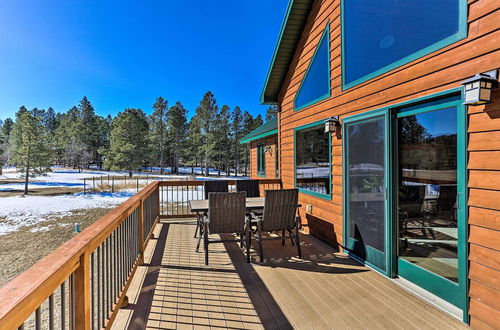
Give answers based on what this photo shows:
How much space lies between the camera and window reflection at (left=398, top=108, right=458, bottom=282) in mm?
2332

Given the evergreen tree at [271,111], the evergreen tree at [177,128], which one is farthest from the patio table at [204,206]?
the evergreen tree at [177,128]

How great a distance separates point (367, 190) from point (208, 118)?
88.9 ft

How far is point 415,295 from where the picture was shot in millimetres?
2617

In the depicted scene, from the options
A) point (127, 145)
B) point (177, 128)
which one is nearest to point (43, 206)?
point (127, 145)

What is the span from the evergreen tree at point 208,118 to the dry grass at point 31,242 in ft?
56.3

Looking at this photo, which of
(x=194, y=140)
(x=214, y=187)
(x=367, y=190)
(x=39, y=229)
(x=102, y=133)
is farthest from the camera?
(x=102, y=133)

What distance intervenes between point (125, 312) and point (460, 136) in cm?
322

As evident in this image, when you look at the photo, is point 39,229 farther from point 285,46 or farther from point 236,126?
point 236,126

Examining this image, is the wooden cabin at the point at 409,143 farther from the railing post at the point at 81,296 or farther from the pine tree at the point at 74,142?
the pine tree at the point at 74,142

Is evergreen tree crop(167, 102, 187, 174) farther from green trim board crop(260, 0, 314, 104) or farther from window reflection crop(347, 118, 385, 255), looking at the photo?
window reflection crop(347, 118, 385, 255)

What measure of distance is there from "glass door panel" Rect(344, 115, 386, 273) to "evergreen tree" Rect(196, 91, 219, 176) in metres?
25.9

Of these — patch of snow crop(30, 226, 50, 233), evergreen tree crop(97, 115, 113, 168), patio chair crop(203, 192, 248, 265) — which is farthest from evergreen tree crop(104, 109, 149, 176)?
patio chair crop(203, 192, 248, 265)

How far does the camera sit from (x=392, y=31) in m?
3.05

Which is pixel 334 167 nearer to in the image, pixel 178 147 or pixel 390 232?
pixel 390 232
